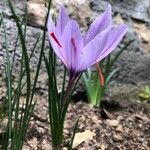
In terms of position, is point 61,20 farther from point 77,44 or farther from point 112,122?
point 112,122

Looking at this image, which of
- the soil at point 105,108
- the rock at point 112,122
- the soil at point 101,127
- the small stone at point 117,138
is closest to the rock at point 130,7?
the soil at point 105,108

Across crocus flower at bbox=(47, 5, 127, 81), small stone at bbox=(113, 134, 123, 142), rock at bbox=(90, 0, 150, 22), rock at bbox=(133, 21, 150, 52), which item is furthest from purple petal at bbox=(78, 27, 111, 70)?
rock at bbox=(133, 21, 150, 52)

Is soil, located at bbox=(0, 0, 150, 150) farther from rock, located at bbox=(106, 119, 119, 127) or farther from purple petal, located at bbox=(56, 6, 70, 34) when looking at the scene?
purple petal, located at bbox=(56, 6, 70, 34)

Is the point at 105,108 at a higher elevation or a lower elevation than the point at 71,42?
lower

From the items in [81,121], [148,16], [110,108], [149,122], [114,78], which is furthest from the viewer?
[148,16]

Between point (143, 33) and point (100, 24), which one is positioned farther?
point (143, 33)

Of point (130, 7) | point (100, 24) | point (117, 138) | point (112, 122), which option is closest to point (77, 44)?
point (100, 24)

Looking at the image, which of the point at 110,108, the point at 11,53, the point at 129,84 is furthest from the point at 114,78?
the point at 11,53

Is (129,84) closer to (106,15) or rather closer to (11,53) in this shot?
(11,53)
